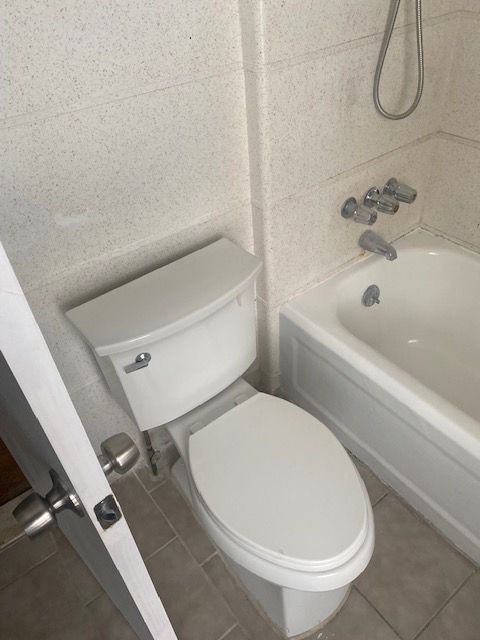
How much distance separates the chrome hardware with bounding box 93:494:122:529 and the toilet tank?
478 millimetres

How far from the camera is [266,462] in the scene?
1.16 metres

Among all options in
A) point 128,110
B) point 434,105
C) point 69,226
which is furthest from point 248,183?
point 434,105

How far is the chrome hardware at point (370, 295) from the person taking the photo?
5.30 ft

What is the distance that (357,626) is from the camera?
1.26 metres

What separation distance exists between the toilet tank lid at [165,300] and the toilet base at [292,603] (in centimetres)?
67

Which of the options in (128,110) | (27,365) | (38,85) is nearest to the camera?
(27,365)

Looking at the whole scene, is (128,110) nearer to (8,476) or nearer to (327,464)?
(327,464)

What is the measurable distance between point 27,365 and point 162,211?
2.73 feet

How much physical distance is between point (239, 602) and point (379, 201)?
122 centimetres

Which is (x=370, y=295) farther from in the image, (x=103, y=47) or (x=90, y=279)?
(x=103, y=47)

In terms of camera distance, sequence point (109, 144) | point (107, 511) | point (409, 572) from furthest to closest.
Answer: point (409, 572) → point (109, 144) → point (107, 511)

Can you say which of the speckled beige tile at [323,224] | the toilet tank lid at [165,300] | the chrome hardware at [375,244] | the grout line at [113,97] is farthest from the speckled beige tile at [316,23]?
the chrome hardware at [375,244]

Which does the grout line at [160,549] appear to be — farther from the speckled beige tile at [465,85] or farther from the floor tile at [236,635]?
the speckled beige tile at [465,85]

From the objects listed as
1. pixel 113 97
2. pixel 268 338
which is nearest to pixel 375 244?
pixel 268 338
